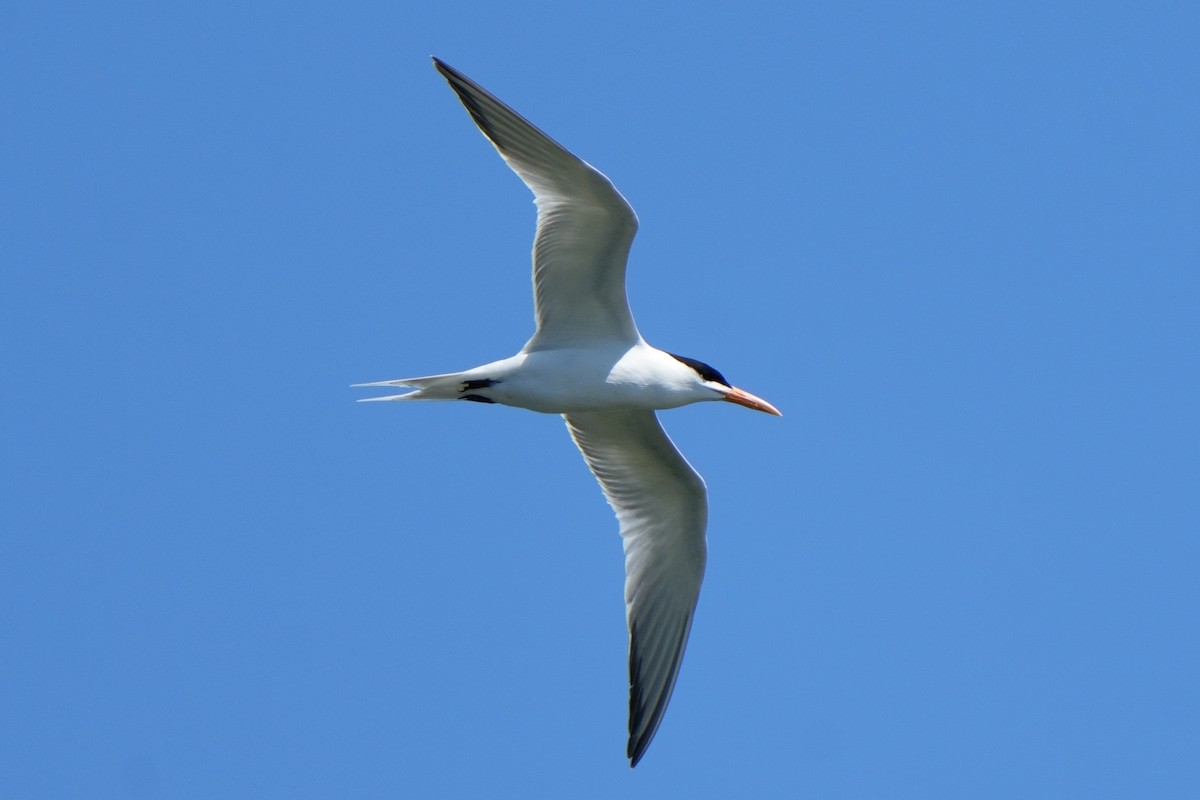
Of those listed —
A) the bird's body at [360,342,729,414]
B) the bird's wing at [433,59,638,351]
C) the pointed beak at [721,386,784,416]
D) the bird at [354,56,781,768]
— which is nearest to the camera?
the bird's wing at [433,59,638,351]

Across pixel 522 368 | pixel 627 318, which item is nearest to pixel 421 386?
pixel 522 368

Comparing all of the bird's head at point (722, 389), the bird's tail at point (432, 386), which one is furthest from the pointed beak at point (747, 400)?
the bird's tail at point (432, 386)

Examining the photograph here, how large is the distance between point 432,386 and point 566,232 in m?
1.19

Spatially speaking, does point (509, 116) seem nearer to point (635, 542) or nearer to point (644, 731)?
point (635, 542)

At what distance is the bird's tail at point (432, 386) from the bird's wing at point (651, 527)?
1.25 m

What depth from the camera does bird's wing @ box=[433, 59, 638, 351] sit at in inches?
342

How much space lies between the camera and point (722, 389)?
9.84 metres

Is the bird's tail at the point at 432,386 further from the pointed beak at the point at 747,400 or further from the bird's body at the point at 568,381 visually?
the pointed beak at the point at 747,400

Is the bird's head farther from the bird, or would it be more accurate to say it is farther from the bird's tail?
the bird's tail

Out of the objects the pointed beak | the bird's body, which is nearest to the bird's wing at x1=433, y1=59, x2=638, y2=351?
the bird's body

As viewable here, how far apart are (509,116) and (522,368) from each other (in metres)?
1.50

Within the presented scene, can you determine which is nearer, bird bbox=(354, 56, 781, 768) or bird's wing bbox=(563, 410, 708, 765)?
bird bbox=(354, 56, 781, 768)

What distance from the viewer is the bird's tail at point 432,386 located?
912 cm

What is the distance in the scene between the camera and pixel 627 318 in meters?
9.41
